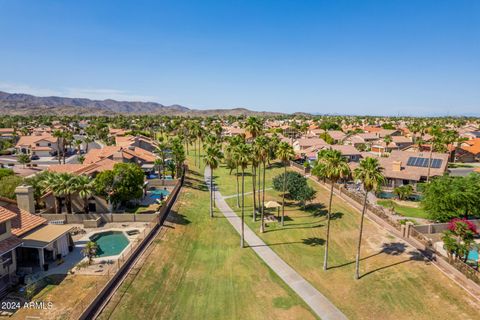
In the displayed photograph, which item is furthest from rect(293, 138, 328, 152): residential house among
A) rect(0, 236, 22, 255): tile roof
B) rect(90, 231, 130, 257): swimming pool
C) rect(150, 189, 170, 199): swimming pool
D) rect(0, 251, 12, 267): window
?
rect(0, 251, 12, 267): window

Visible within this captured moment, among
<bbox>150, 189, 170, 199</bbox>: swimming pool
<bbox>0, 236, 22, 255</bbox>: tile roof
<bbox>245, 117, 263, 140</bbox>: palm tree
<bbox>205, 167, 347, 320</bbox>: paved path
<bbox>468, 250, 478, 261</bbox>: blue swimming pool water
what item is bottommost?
<bbox>468, 250, 478, 261</bbox>: blue swimming pool water

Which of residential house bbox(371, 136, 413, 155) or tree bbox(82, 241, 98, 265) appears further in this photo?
residential house bbox(371, 136, 413, 155)

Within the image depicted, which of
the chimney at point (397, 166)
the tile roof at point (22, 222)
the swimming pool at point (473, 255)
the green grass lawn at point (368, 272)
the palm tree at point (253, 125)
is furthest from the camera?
the chimney at point (397, 166)

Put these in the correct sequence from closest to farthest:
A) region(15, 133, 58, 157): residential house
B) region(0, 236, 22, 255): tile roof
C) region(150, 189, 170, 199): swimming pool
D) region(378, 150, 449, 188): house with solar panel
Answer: region(0, 236, 22, 255): tile roof, region(150, 189, 170, 199): swimming pool, region(378, 150, 449, 188): house with solar panel, region(15, 133, 58, 157): residential house

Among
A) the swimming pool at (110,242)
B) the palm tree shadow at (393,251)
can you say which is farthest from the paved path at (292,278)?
the swimming pool at (110,242)

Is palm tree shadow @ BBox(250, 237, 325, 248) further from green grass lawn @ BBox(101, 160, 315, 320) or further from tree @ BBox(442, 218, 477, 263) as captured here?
tree @ BBox(442, 218, 477, 263)

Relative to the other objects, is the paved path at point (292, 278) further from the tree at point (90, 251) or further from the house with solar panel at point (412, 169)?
the house with solar panel at point (412, 169)

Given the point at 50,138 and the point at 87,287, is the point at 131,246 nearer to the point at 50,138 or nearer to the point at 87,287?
the point at 87,287
